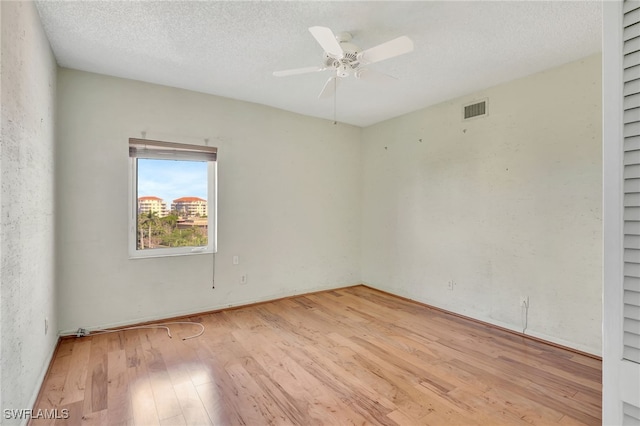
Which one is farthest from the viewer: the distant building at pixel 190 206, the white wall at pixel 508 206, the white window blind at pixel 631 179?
the distant building at pixel 190 206

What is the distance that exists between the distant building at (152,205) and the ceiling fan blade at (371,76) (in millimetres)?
2431

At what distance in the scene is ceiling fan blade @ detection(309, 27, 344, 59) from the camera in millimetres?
1687

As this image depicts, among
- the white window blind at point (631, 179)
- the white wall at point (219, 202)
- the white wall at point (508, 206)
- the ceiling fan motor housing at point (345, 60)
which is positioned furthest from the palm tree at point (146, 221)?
the white window blind at point (631, 179)

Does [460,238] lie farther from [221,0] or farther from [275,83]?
[221,0]

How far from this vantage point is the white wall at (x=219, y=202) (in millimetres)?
2832

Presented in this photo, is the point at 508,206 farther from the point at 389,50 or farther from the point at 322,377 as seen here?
the point at 322,377

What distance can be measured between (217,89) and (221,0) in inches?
60.6

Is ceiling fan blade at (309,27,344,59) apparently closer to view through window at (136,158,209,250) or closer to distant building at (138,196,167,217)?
view through window at (136,158,209,250)

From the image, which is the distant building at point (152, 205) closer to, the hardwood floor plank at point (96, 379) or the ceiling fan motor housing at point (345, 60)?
the hardwood floor plank at point (96, 379)

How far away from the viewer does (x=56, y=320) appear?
2670 mm

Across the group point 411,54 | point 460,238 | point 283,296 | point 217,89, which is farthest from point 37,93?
point 460,238

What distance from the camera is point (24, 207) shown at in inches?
69.1

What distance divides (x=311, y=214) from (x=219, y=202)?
51.9 inches

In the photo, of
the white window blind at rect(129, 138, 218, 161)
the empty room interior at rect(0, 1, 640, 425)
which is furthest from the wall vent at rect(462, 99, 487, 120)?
the white window blind at rect(129, 138, 218, 161)
